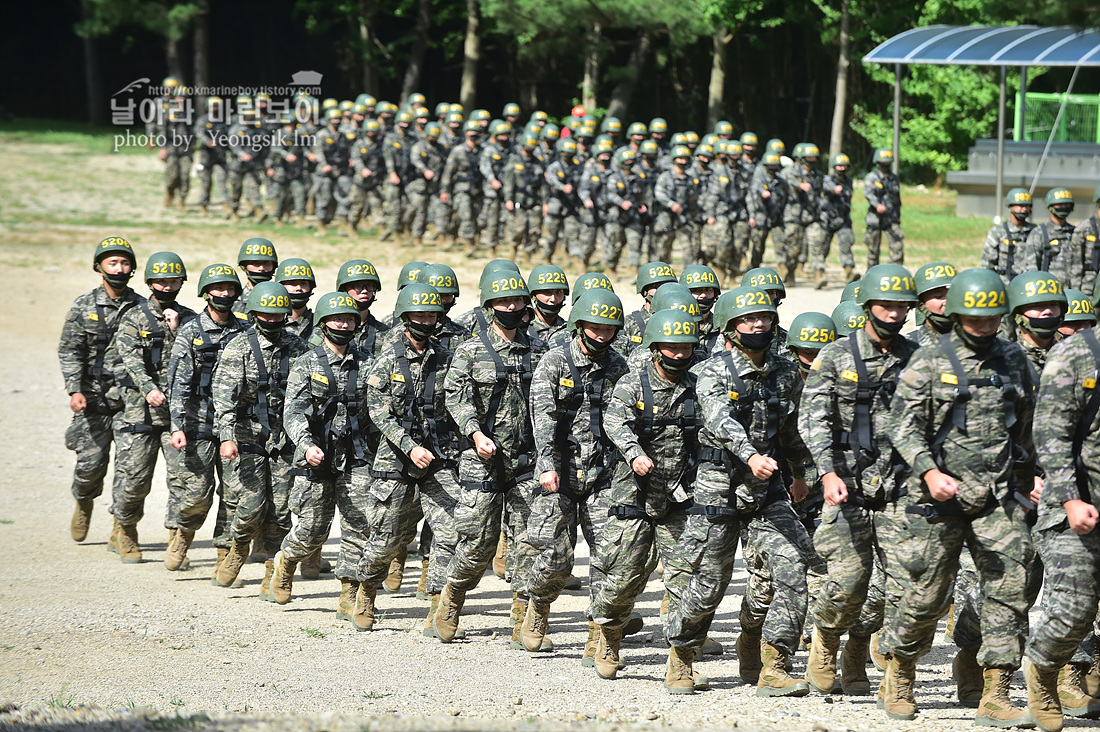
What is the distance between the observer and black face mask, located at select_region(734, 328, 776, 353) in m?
7.18

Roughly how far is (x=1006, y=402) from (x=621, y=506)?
2.17 m

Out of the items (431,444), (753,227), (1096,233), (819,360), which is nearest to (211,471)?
(431,444)

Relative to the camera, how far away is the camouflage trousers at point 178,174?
25938 mm

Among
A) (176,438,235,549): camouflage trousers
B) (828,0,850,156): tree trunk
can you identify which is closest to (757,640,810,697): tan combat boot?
(176,438,235,549): camouflage trousers

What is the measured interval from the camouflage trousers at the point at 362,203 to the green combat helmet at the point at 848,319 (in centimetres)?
1610

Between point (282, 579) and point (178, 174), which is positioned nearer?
point (282, 579)

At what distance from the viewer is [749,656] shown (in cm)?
739

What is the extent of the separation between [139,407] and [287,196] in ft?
51.1

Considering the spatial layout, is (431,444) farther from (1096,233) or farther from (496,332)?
(1096,233)

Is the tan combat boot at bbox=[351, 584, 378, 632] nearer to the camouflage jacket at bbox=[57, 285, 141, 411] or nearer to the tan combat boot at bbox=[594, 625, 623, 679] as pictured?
the tan combat boot at bbox=[594, 625, 623, 679]

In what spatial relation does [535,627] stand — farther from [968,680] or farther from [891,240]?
[891,240]

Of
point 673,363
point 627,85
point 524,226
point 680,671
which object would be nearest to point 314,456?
point 673,363

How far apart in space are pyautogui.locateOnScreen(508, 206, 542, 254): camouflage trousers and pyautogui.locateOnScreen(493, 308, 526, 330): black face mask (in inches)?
542

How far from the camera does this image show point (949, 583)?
6.51 m
